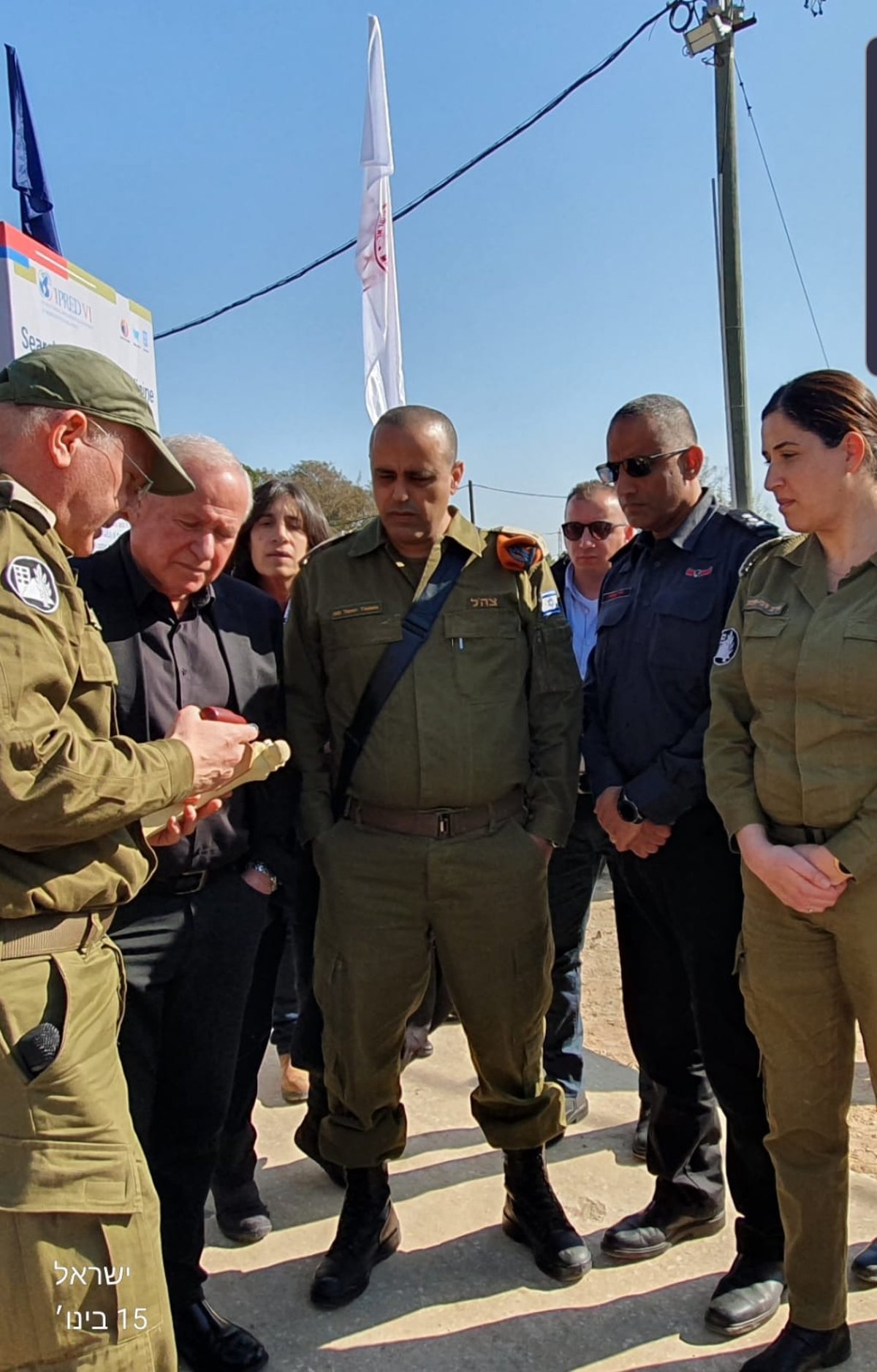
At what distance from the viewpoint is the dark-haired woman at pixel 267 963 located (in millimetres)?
2984

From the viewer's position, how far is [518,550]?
299cm

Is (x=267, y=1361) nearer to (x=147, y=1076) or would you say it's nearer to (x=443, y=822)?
(x=147, y=1076)

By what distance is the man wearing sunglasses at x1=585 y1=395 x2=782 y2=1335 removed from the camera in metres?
2.65

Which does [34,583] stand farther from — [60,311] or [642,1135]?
[60,311]

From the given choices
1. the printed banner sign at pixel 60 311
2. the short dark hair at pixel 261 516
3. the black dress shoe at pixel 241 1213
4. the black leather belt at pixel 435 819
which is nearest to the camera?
the black leather belt at pixel 435 819

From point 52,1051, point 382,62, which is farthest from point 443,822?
point 382,62

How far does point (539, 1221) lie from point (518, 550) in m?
1.90

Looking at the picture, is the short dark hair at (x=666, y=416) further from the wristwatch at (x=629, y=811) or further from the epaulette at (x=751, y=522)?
the wristwatch at (x=629, y=811)

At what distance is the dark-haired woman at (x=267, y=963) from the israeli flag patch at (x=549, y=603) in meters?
0.81

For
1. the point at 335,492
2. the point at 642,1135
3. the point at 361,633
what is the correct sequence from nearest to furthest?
1. the point at 361,633
2. the point at 642,1135
3. the point at 335,492

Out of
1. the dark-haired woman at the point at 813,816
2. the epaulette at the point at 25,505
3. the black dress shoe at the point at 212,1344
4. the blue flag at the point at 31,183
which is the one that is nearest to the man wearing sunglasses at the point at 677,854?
the dark-haired woman at the point at 813,816

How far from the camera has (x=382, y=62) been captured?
24.7ft

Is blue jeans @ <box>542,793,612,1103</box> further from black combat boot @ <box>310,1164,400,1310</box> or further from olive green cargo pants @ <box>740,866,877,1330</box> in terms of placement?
olive green cargo pants @ <box>740,866,877,1330</box>

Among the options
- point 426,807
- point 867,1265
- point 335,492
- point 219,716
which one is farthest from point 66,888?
point 335,492
